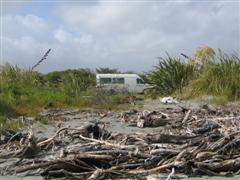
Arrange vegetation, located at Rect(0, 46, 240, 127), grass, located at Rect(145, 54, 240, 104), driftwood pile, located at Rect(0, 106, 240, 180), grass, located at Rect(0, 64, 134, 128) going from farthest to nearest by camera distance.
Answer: grass, located at Rect(145, 54, 240, 104) → vegetation, located at Rect(0, 46, 240, 127) → grass, located at Rect(0, 64, 134, 128) → driftwood pile, located at Rect(0, 106, 240, 180)

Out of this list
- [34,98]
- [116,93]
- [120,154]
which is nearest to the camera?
[120,154]

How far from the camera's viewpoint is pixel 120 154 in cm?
613

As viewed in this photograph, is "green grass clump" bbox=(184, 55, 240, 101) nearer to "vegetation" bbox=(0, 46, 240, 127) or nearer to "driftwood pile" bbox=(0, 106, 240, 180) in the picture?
"vegetation" bbox=(0, 46, 240, 127)

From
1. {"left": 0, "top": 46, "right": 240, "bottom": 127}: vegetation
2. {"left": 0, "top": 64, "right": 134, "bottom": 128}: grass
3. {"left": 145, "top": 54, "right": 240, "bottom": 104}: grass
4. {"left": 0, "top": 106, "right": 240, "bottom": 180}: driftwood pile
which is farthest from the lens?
{"left": 145, "top": 54, "right": 240, "bottom": 104}: grass

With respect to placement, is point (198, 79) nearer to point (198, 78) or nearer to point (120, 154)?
point (198, 78)

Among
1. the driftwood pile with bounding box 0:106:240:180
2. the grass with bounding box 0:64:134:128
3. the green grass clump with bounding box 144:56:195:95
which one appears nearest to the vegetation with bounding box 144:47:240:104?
the green grass clump with bounding box 144:56:195:95

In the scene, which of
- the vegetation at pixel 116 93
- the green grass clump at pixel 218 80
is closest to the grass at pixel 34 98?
the vegetation at pixel 116 93

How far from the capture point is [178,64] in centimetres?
2069

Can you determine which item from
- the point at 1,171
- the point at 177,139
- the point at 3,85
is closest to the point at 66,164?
the point at 1,171

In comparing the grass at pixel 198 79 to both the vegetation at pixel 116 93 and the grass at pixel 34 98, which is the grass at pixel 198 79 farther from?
the grass at pixel 34 98

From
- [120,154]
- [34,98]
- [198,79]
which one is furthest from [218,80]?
[120,154]

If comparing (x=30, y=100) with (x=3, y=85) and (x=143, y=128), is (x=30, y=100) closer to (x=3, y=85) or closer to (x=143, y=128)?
(x=3, y=85)

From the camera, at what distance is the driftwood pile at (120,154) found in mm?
5789

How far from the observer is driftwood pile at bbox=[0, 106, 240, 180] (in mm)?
5789
